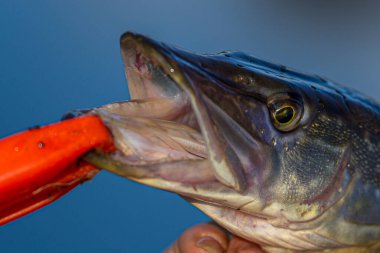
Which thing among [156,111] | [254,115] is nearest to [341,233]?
[254,115]

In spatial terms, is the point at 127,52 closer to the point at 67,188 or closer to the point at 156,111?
the point at 156,111

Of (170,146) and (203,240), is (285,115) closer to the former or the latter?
(170,146)

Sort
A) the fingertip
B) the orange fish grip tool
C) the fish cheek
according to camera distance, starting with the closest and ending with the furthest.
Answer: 1. the orange fish grip tool
2. the fish cheek
3. the fingertip

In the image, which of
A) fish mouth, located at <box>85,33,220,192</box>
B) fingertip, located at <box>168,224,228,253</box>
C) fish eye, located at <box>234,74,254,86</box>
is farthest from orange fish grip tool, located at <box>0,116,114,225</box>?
fingertip, located at <box>168,224,228,253</box>

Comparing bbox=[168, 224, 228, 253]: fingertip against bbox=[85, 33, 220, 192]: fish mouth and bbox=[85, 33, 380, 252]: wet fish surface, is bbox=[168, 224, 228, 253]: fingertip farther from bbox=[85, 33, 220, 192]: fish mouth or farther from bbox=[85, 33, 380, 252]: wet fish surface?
bbox=[85, 33, 220, 192]: fish mouth

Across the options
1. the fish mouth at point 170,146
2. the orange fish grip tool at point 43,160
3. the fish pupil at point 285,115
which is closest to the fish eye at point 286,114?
the fish pupil at point 285,115
